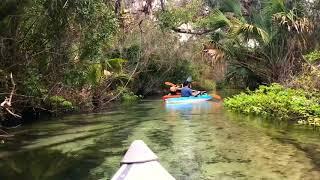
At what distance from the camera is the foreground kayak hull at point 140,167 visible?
2766 mm

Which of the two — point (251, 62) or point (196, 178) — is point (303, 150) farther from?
point (251, 62)

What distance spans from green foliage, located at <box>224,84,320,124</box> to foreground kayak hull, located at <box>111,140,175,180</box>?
11.9 metres

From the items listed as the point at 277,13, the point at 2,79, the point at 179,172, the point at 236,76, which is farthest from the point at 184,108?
the point at 179,172

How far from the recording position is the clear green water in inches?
350

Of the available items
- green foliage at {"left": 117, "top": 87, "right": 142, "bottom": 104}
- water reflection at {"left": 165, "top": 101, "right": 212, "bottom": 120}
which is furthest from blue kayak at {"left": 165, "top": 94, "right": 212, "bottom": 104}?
green foliage at {"left": 117, "top": 87, "right": 142, "bottom": 104}

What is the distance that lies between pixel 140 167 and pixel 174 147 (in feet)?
27.8

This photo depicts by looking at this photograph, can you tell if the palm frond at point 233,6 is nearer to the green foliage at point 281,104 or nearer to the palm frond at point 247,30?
the palm frond at point 247,30

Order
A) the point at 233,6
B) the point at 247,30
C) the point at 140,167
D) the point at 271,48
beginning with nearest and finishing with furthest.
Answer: the point at 140,167, the point at 247,30, the point at 271,48, the point at 233,6

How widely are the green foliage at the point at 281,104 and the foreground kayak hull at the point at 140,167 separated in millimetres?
11947

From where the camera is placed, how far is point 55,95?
17.2 metres

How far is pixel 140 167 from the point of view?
283 cm

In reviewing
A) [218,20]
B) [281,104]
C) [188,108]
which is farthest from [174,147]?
[218,20]

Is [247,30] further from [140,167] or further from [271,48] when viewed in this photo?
[140,167]

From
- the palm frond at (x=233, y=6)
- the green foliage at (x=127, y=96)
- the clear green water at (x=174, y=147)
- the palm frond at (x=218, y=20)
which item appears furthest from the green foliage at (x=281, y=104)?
the green foliage at (x=127, y=96)
